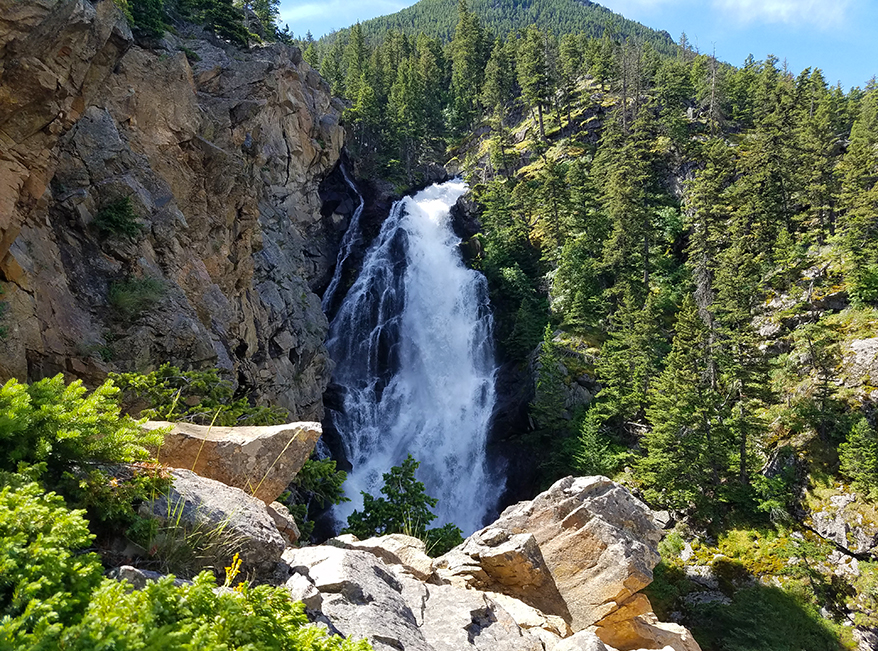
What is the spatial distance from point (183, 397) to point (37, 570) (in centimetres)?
1120

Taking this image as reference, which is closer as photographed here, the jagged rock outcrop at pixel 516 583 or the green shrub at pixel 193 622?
the green shrub at pixel 193 622

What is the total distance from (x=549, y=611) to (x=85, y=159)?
1929 centimetres

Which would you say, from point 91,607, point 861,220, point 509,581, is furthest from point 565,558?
point 861,220

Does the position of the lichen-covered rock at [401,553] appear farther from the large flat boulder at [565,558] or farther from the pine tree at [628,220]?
the pine tree at [628,220]

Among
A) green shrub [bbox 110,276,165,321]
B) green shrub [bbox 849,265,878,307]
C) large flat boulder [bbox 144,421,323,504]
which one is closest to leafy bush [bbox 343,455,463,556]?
large flat boulder [bbox 144,421,323,504]

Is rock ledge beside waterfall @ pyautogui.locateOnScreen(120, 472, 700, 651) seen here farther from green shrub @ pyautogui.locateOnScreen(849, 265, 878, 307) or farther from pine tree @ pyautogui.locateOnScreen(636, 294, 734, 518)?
green shrub @ pyautogui.locateOnScreen(849, 265, 878, 307)

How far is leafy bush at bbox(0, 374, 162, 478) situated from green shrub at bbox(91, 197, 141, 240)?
12.4m

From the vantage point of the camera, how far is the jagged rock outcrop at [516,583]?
7203 mm

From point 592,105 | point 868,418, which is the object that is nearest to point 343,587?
point 868,418

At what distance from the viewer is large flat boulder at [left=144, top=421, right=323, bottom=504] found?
934 centimetres

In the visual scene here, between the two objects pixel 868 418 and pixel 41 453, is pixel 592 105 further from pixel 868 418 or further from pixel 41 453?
pixel 41 453

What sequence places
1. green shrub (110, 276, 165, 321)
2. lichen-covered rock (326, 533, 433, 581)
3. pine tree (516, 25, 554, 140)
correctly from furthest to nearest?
pine tree (516, 25, 554, 140) → green shrub (110, 276, 165, 321) → lichen-covered rock (326, 533, 433, 581)

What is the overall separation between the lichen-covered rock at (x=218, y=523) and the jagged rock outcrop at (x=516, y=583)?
56 centimetres

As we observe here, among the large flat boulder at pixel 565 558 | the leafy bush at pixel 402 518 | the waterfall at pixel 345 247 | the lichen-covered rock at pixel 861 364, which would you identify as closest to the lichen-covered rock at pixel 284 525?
the large flat boulder at pixel 565 558
